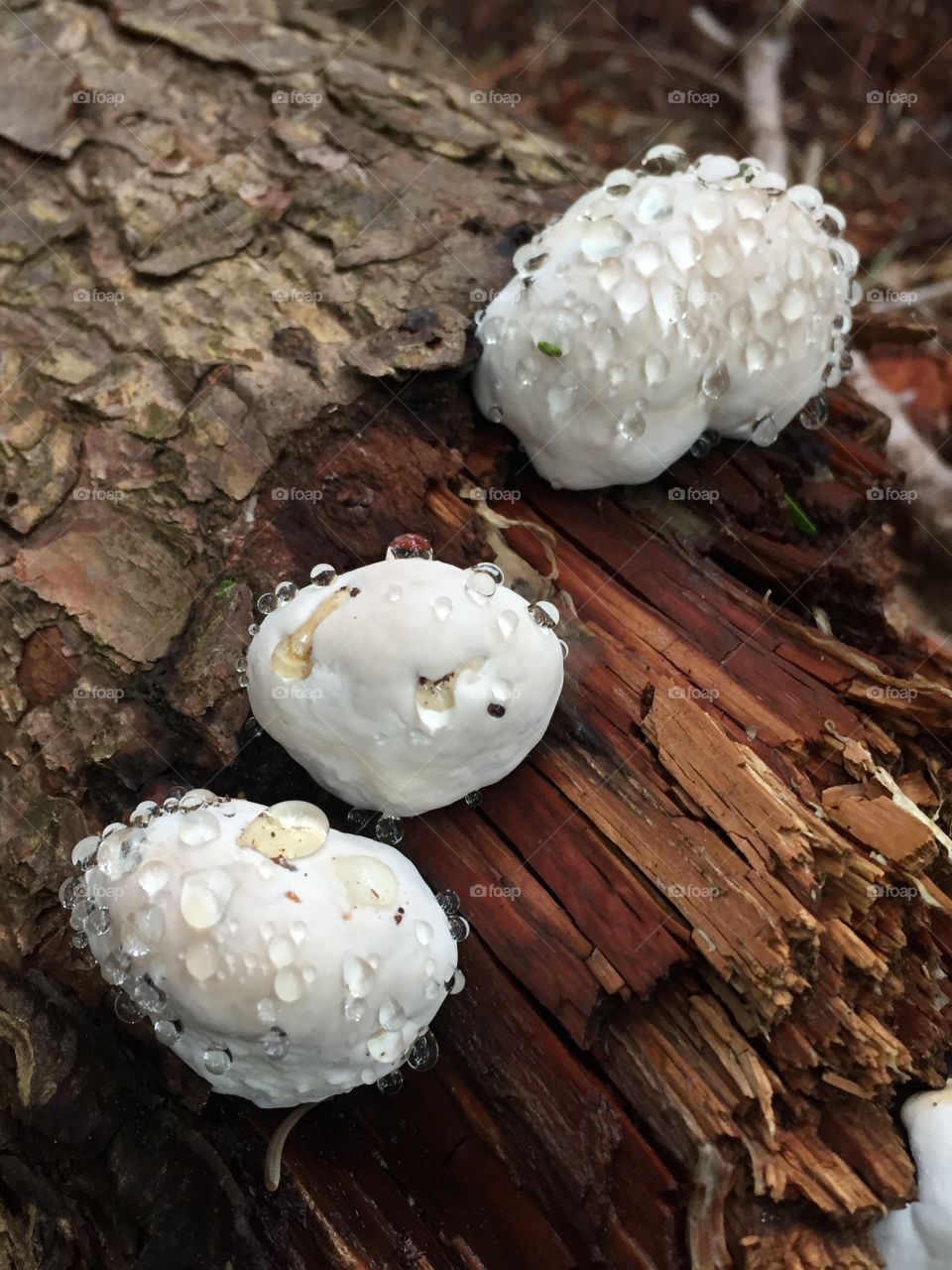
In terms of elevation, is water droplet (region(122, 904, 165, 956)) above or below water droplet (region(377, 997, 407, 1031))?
above

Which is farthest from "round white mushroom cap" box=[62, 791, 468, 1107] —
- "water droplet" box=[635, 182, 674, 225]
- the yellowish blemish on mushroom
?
"water droplet" box=[635, 182, 674, 225]

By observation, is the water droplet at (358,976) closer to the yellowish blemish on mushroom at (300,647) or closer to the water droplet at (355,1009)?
the water droplet at (355,1009)

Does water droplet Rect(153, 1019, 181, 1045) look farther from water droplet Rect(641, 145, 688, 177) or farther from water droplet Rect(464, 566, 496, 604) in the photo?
water droplet Rect(641, 145, 688, 177)

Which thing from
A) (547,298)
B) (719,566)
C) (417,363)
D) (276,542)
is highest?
(547,298)

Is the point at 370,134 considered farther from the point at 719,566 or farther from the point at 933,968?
the point at 933,968

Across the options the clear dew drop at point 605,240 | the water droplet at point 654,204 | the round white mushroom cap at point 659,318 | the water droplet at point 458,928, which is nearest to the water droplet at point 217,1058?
the water droplet at point 458,928

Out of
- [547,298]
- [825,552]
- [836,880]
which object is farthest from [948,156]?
[836,880]
